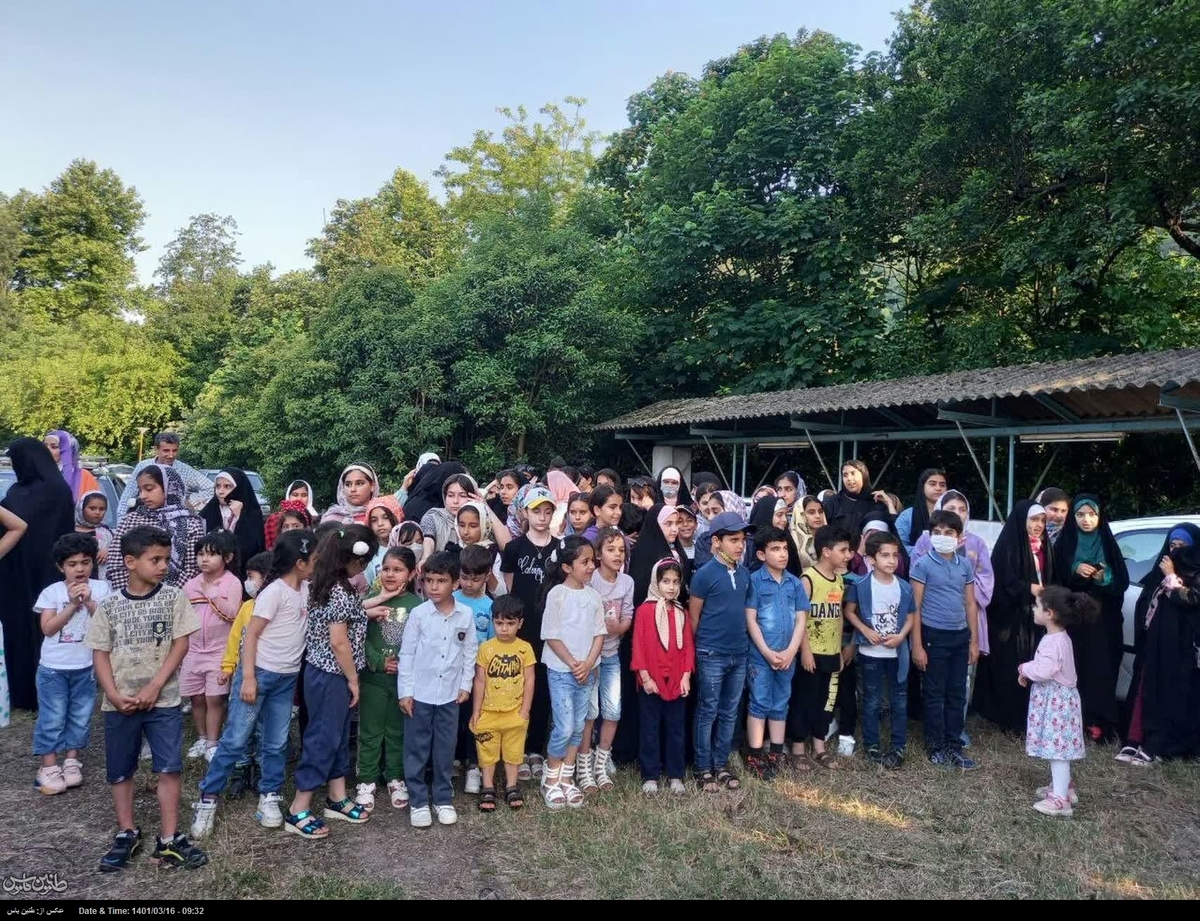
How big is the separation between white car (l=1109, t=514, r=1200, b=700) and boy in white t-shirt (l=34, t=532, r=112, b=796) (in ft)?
21.0

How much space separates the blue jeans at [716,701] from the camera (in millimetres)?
4508

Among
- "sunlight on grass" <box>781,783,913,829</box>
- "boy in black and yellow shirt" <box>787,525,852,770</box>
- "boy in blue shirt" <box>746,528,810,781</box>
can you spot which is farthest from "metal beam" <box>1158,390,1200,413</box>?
"sunlight on grass" <box>781,783,913,829</box>

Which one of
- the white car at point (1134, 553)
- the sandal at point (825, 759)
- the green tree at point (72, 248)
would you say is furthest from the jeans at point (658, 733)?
the green tree at point (72, 248)

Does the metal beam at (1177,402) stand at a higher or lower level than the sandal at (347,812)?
higher

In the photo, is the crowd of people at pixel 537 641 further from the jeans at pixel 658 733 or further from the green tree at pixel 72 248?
the green tree at pixel 72 248

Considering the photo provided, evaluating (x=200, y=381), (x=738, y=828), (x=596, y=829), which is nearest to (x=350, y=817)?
(x=596, y=829)

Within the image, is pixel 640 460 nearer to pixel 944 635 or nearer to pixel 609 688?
pixel 944 635

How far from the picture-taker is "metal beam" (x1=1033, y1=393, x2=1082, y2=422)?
8453mm

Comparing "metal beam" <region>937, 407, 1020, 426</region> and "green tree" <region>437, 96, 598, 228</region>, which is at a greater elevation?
"green tree" <region>437, 96, 598, 228</region>

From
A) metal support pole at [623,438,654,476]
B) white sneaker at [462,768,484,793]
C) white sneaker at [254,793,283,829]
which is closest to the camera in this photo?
white sneaker at [254,793,283,829]

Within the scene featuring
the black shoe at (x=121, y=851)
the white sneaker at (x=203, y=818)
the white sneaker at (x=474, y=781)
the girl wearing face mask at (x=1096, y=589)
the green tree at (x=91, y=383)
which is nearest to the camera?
the black shoe at (x=121, y=851)

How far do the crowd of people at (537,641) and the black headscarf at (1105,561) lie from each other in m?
0.01

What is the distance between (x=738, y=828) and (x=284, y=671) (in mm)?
2367

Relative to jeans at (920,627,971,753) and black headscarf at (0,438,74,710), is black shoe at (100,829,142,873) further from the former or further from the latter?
jeans at (920,627,971,753)
